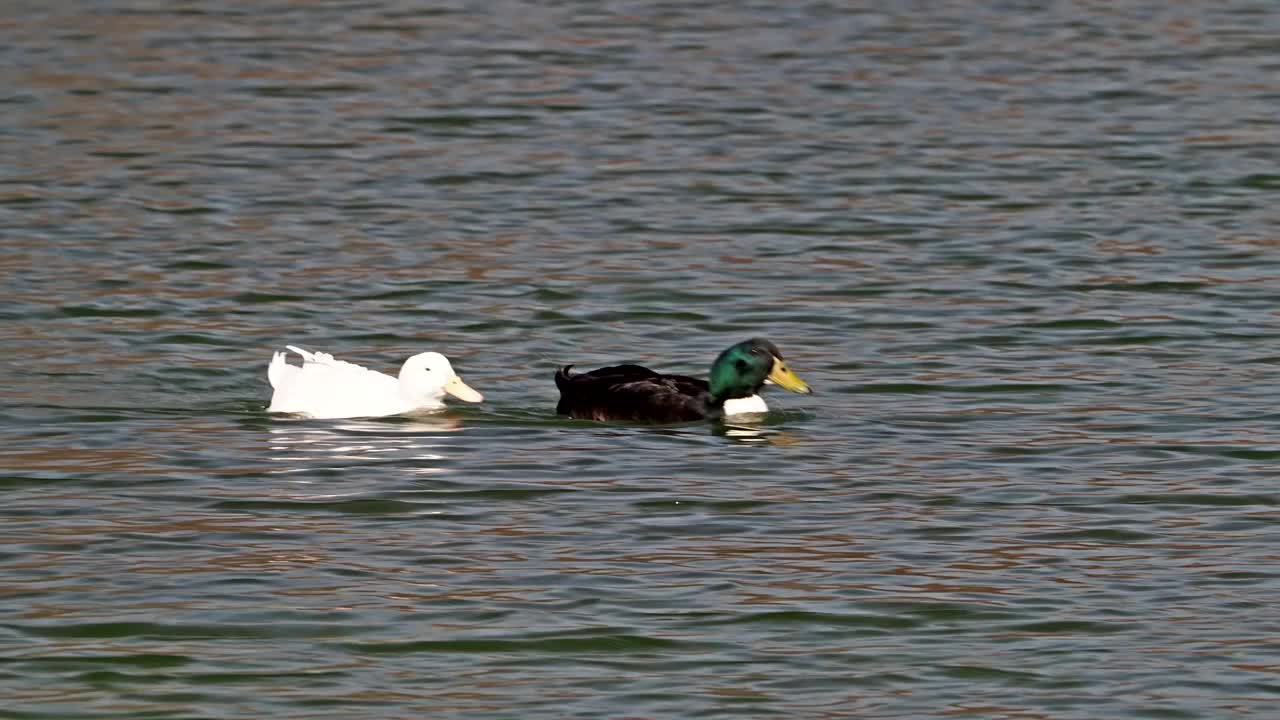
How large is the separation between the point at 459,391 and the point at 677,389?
1136 millimetres

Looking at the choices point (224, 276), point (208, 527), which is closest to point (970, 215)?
point (224, 276)

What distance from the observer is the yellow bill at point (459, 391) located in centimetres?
1503

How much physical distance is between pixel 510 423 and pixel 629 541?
3.01 m

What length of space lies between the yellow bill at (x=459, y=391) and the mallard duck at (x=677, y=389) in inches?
17.4

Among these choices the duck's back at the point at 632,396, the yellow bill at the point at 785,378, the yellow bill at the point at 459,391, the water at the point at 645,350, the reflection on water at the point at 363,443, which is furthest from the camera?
the yellow bill at the point at 785,378

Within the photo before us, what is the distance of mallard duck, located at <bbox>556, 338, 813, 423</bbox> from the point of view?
48.9ft

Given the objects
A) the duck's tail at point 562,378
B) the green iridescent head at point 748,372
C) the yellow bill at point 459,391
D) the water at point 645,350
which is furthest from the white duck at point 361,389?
the green iridescent head at point 748,372

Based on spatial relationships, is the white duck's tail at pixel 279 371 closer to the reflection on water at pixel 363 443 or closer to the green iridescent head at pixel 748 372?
the reflection on water at pixel 363 443

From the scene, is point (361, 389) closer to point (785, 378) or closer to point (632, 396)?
point (632, 396)

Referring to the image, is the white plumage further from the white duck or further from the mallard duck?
the white duck

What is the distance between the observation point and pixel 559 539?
12.2 m

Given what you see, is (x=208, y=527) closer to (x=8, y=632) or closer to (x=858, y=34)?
(x=8, y=632)

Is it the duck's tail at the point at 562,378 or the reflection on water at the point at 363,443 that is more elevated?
the duck's tail at the point at 562,378

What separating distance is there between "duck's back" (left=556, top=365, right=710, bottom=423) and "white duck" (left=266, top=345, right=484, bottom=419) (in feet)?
1.64
